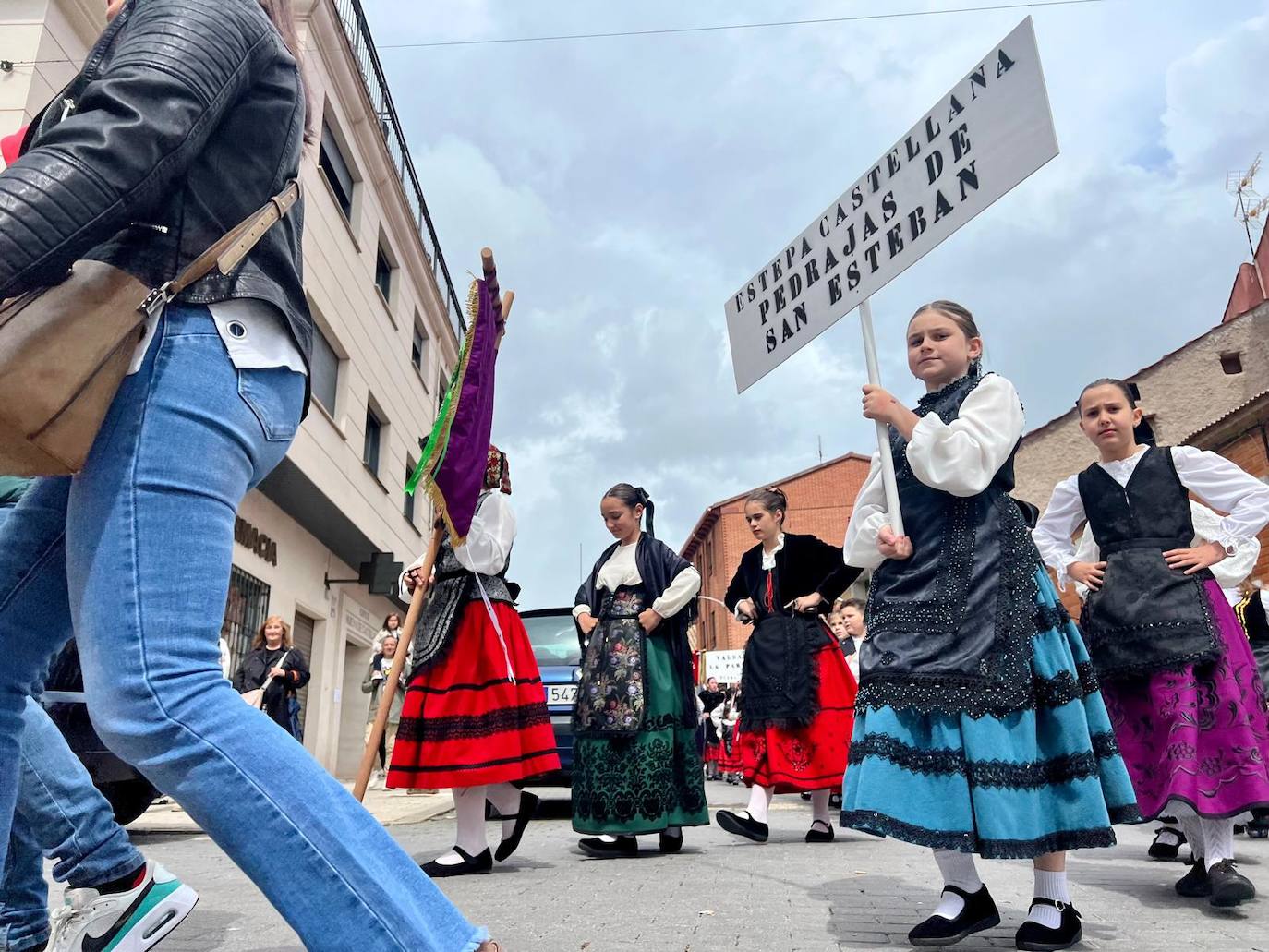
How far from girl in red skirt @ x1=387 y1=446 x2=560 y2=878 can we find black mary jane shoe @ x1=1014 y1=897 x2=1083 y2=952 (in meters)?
2.39

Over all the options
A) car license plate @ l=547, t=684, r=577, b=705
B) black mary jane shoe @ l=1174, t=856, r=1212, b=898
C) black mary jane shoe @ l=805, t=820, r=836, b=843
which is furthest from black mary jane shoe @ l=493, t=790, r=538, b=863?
car license plate @ l=547, t=684, r=577, b=705

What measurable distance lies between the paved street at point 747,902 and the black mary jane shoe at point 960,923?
5.3 inches

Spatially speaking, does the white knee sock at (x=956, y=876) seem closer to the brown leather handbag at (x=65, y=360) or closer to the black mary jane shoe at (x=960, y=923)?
the black mary jane shoe at (x=960, y=923)

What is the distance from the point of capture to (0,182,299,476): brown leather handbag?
153 centimetres

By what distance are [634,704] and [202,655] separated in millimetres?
3942

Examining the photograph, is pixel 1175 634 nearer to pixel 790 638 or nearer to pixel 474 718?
pixel 790 638

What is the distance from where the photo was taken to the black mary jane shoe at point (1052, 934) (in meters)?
2.72

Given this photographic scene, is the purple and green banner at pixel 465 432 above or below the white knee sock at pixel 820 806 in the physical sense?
above

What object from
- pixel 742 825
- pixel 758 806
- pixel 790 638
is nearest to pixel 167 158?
pixel 742 825

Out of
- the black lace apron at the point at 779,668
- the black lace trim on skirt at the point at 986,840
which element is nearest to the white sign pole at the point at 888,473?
the black lace trim on skirt at the point at 986,840

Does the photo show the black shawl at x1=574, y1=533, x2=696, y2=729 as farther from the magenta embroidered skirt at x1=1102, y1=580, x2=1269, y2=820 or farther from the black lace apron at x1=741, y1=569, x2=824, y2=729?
the magenta embroidered skirt at x1=1102, y1=580, x2=1269, y2=820

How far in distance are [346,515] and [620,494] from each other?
11.7m

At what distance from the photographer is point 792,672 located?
6254 mm

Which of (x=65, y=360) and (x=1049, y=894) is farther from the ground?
(x=65, y=360)
